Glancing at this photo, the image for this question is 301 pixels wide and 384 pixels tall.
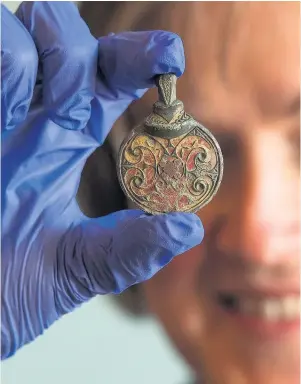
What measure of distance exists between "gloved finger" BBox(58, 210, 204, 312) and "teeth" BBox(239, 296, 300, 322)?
444 millimetres

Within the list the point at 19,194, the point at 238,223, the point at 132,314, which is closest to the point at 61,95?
the point at 19,194

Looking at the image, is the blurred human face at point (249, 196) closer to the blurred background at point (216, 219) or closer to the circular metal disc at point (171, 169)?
the blurred background at point (216, 219)

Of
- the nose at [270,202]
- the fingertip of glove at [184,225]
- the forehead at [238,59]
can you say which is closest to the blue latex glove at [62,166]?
the fingertip of glove at [184,225]

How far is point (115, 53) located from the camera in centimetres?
93

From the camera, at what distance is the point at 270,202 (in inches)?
48.7

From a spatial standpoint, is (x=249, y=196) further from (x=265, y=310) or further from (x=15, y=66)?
(x=15, y=66)

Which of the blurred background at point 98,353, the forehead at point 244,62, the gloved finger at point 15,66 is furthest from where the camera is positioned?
Result: the blurred background at point 98,353

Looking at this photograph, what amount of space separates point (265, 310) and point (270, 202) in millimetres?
285

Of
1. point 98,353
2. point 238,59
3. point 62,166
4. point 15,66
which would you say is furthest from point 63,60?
point 98,353

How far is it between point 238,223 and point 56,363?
0.62 metres

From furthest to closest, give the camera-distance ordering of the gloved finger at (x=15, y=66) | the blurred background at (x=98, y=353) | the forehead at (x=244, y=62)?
the blurred background at (x=98, y=353) < the forehead at (x=244, y=62) < the gloved finger at (x=15, y=66)

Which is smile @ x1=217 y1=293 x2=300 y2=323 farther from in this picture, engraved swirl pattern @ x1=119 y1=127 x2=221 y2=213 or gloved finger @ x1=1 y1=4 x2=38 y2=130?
gloved finger @ x1=1 y1=4 x2=38 y2=130

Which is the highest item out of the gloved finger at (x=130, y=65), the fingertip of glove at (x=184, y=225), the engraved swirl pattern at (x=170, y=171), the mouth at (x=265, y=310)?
the gloved finger at (x=130, y=65)

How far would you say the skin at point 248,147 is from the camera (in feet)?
3.95
